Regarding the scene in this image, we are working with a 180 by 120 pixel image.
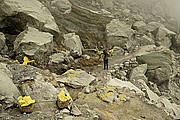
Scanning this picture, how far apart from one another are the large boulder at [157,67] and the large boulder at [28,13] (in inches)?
362

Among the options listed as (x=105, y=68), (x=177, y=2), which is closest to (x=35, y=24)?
(x=105, y=68)

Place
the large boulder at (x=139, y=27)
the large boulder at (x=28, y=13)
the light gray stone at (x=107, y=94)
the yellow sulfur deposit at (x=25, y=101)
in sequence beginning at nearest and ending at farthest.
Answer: the yellow sulfur deposit at (x=25, y=101)
the light gray stone at (x=107, y=94)
the large boulder at (x=28, y=13)
the large boulder at (x=139, y=27)

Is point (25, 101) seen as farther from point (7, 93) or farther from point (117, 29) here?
point (117, 29)

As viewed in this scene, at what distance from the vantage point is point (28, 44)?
18.1m

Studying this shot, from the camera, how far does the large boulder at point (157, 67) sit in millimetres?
23647

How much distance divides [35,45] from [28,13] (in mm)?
4342

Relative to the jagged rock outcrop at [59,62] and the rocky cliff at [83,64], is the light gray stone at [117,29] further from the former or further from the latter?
the jagged rock outcrop at [59,62]

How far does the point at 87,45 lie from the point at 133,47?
17.4ft

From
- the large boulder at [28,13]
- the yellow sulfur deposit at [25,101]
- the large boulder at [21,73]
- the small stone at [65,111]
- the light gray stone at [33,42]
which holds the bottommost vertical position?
the small stone at [65,111]

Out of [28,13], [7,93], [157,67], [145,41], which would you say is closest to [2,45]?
[28,13]

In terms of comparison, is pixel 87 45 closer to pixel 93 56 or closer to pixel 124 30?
pixel 93 56

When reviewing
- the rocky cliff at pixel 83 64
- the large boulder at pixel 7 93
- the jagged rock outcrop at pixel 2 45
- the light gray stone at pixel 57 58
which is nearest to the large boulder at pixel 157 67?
the rocky cliff at pixel 83 64

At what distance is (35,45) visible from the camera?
18.2 m

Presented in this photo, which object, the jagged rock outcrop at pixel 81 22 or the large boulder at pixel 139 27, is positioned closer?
the jagged rock outcrop at pixel 81 22
